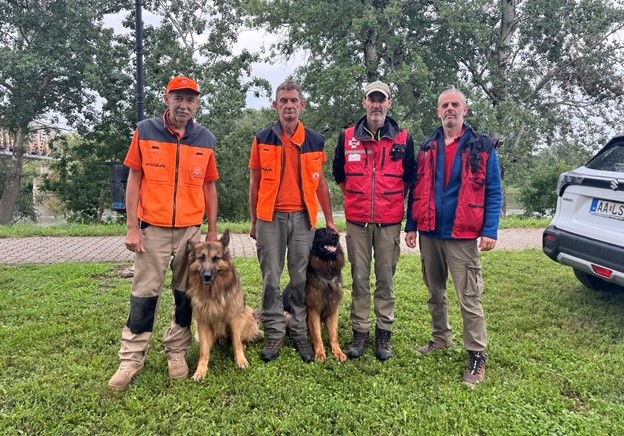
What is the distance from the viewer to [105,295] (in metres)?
5.34

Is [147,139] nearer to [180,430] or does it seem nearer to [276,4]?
[180,430]

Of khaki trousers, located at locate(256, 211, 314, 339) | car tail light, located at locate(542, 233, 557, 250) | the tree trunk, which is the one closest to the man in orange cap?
khaki trousers, located at locate(256, 211, 314, 339)

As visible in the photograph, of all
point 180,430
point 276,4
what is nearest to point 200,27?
point 276,4

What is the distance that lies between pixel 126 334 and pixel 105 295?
2213 millimetres

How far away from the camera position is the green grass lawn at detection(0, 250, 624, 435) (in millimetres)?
2818

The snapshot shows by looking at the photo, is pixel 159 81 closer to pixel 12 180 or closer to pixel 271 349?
pixel 12 180

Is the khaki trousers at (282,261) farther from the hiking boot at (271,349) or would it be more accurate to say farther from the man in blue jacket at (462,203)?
the man in blue jacket at (462,203)

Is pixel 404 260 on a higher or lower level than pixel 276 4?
lower

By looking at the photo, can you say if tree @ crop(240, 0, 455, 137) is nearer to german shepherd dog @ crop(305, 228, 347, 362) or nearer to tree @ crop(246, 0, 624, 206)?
tree @ crop(246, 0, 624, 206)

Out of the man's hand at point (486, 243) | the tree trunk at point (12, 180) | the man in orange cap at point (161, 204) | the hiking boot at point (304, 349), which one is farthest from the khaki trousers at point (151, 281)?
the tree trunk at point (12, 180)

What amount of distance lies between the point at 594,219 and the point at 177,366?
160 inches

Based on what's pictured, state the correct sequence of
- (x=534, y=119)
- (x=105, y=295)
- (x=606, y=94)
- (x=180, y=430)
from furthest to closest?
(x=606, y=94)
(x=534, y=119)
(x=105, y=295)
(x=180, y=430)

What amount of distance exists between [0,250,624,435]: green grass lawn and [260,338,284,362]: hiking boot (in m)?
0.08

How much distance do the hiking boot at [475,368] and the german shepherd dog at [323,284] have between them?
3.26 feet
